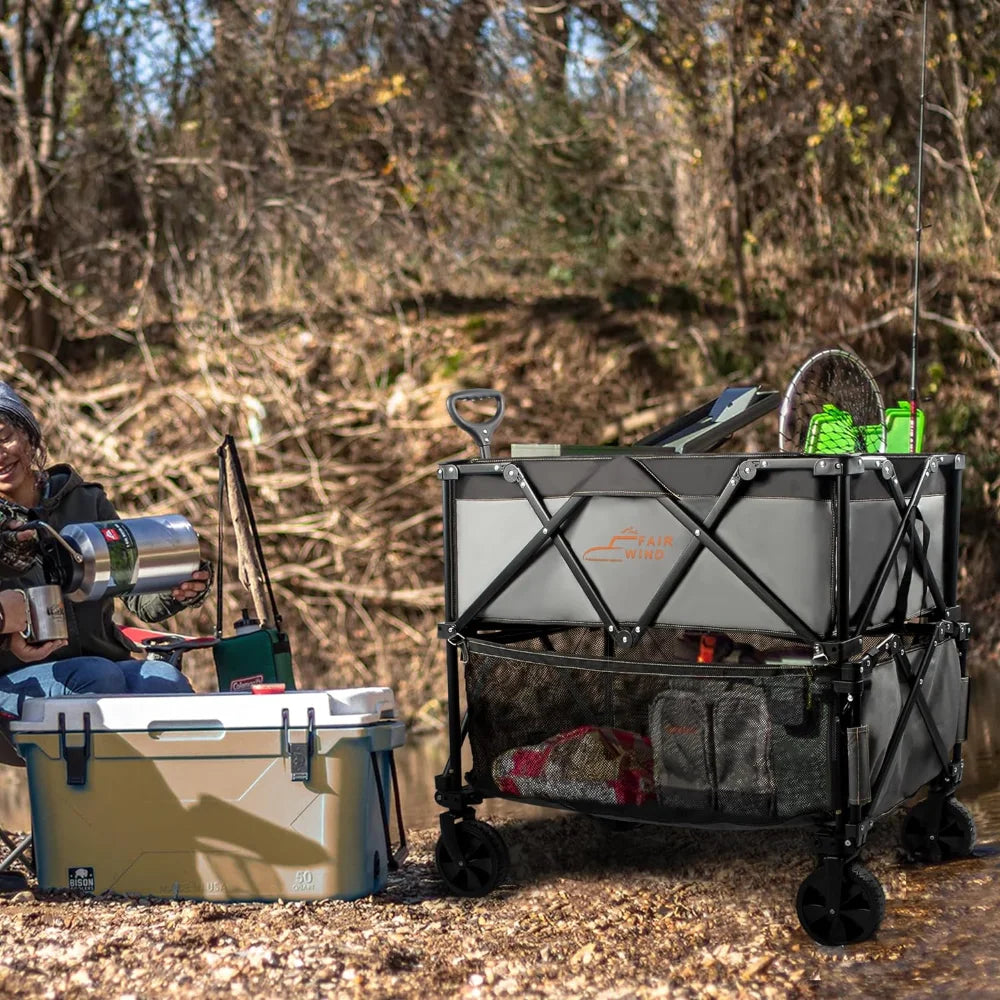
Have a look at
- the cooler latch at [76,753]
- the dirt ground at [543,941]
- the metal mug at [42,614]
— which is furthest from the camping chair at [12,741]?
the metal mug at [42,614]

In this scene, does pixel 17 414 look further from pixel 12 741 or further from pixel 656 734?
pixel 656 734

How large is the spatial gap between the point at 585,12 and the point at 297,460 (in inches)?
162

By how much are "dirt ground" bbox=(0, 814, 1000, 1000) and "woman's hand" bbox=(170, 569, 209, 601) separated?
0.89 metres

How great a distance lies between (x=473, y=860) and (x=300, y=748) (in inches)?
24.6

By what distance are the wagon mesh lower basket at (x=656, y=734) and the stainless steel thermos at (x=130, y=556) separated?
0.83m

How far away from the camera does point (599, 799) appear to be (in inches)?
135

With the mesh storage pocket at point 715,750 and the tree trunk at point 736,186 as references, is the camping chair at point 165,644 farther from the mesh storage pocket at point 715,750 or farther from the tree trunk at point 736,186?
the tree trunk at point 736,186

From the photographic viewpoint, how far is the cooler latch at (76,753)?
136 inches

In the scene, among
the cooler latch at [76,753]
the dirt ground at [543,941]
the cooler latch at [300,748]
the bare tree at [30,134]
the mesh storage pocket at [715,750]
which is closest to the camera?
the dirt ground at [543,941]

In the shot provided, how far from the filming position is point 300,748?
132 inches

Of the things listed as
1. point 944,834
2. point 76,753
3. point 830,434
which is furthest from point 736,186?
point 76,753

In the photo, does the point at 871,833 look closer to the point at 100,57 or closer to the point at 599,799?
the point at 599,799

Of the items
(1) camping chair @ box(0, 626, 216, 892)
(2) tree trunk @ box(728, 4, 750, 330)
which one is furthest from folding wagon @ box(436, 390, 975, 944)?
(2) tree trunk @ box(728, 4, 750, 330)

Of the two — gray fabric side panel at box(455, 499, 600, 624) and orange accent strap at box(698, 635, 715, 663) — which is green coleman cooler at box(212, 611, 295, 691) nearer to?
gray fabric side panel at box(455, 499, 600, 624)
